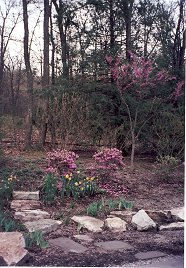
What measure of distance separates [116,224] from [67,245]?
0.70 metres

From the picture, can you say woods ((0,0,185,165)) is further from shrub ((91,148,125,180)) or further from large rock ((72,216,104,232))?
large rock ((72,216,104,232))

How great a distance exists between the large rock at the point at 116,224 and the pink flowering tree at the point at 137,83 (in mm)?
2416

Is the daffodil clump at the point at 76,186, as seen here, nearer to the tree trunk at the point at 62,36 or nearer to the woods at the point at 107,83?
the woods at the point at 107,83

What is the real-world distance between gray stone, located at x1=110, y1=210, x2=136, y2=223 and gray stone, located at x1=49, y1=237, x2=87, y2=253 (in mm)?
827

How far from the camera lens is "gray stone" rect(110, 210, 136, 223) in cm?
389

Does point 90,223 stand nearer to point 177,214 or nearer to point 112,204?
point 112,204

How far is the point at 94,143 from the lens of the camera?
21.8 feet

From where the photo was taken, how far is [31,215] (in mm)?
3811

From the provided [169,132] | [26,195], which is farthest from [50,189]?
[169,132]

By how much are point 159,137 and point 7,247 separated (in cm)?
422

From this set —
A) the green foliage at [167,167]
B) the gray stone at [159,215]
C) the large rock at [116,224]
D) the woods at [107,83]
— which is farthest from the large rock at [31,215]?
the woods at [107,83]

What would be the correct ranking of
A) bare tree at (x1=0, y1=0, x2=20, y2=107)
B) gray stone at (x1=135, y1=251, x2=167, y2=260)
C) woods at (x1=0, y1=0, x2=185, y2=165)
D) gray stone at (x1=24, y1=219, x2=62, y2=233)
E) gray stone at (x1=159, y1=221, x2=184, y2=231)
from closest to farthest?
gray stone at (x1=135, y1=251, x2=167, y2=260)
gray stone at (x1=24, y1=219, x2=62, y2=233)
gray stone at (x1=159, y1=221, x2=184, y2=231)
woods at (x1=0, y1=0, x2=185, y2=165)
bare tree at (x1=0, y1=0, x2=20, y2=107)

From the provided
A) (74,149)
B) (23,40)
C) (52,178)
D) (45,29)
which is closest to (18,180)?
(52,178)

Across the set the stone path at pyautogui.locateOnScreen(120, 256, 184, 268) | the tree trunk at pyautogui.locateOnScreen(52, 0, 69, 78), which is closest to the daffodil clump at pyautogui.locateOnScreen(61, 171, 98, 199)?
the stone path at pyautogui.locateOnScreen(120, 256, 184, 268)
